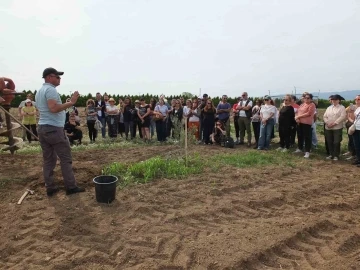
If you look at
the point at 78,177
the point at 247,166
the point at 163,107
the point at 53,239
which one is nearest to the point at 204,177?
the point at 247,166

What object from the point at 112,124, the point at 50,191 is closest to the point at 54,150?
the point at 50,191

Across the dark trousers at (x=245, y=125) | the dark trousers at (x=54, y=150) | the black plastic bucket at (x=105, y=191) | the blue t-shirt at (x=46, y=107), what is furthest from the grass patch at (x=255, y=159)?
the blue t-shirt at (x=46, y=107)

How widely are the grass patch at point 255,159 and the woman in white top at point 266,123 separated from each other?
1277 mm

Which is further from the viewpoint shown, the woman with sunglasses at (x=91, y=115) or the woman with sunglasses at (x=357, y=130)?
the woman with sunglasses at (x=91, y=115)

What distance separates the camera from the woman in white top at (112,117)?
1230cm

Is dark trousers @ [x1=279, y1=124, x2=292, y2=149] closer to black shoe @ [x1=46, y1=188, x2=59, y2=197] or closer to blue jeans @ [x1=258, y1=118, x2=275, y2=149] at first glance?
blue jeans @ [x1=258, y1=118, x2=275, y2=149]

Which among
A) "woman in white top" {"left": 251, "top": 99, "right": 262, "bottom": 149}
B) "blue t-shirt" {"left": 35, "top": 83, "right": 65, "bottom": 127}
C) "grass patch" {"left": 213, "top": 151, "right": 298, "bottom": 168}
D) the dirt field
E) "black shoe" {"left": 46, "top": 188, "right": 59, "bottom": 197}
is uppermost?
"blue t-shirt" {"left": 35, "top": 83, "right": 65, "bottom": 127}

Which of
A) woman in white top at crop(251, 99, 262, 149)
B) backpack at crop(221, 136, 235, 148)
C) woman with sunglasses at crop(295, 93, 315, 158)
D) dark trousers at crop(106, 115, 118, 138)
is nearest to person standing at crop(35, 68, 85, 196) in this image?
woman with sunglasses at crop(295, 93, 315, 158)

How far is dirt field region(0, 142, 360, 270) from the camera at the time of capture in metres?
3.49

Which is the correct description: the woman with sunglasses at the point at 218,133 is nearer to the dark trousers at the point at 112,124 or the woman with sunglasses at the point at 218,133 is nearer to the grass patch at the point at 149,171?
the dark trousers at the point at 112,124

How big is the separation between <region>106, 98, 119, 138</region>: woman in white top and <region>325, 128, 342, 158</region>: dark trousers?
7240 millimetres

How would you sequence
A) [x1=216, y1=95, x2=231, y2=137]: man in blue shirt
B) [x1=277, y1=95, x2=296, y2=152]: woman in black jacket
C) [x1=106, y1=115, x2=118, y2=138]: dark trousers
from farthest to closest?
[x1=106, y1=115, x2=118, y2=138]: dark trousers, [x1=216, y1=95, x2=231, y2=137]: man in blue shirt, [x1=277, y1=95, x2=296, y2=152]: woman in black jacket

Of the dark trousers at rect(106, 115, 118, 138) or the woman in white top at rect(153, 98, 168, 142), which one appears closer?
the woman in white top at rect(153, 98, 168, 142)

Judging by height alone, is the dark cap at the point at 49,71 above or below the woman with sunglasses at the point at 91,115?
above
